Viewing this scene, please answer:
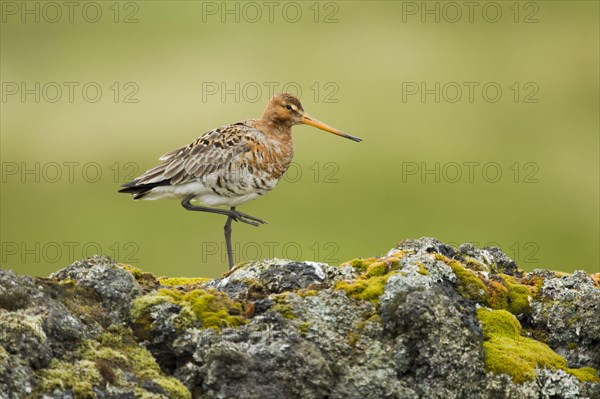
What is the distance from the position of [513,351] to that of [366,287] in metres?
1.01

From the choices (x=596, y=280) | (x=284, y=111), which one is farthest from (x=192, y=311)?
(x=284, y=111)

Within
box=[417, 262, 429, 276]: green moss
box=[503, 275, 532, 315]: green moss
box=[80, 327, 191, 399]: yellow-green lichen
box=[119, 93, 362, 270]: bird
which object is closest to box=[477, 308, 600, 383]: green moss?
box=[503, 275, 532, 315]: green moss

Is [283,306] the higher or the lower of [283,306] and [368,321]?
the higher

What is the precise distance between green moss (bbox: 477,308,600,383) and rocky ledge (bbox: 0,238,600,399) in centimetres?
1

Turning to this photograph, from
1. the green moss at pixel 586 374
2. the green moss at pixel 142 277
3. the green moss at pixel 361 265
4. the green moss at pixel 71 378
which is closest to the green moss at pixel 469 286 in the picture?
the green moss at pixel 361 265

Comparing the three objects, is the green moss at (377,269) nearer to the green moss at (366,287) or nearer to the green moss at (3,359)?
the green moss at (366,287)

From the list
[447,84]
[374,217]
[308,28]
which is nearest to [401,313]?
[374,217]

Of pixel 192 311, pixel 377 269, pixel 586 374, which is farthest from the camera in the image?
pixel 377 269

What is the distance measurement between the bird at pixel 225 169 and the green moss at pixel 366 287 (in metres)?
6.20

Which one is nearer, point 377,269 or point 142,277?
point 377,269

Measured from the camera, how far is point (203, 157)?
47.2 ft

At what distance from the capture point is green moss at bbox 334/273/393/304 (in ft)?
25.8

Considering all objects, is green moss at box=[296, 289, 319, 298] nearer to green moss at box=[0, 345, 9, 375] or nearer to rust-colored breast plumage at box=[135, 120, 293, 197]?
green moss at box=[0, 345, 9, 375]

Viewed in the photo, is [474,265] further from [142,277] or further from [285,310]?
[142,277]
